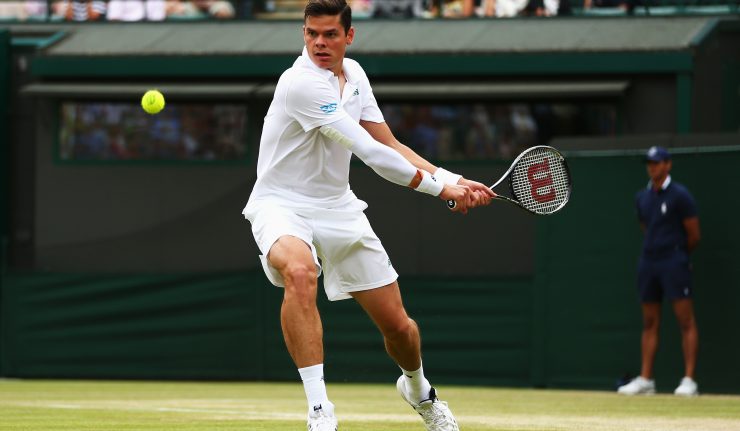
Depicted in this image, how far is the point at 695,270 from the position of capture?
12820mm

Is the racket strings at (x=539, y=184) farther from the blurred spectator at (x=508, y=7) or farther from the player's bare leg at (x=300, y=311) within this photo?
the blurred spectator at (x=508, y=7)

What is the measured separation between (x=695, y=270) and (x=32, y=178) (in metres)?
10.2

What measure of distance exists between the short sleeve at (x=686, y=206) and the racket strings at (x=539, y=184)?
494cm

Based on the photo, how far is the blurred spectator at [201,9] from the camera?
19.6m

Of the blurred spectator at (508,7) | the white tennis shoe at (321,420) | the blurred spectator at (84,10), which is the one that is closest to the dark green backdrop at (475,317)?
the blurred spectator at (508,7)

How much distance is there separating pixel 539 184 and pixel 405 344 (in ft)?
4.15

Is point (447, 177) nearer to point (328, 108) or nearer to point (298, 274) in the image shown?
point (328, 108)

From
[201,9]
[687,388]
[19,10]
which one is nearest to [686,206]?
[687,388]

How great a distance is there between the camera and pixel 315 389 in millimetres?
6484

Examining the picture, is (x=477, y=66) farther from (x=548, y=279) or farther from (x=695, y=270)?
(x=695, y=270)

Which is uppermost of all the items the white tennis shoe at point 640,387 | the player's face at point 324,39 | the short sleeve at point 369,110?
the player's face at point 324,39

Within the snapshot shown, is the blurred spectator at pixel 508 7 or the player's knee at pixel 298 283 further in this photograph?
the blurred spectator at pixel 508 7

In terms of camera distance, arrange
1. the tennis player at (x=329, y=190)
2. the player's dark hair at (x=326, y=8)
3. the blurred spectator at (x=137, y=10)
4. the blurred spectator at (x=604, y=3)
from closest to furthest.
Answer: the tennis player at (x=329, y=190), the player's dark hair at (x=326, y=8), the blurred spectator at (x=604, y=3), the blurred spectator at (x=137, y=10)

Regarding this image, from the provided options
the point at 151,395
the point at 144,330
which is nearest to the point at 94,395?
the point at 151,395
